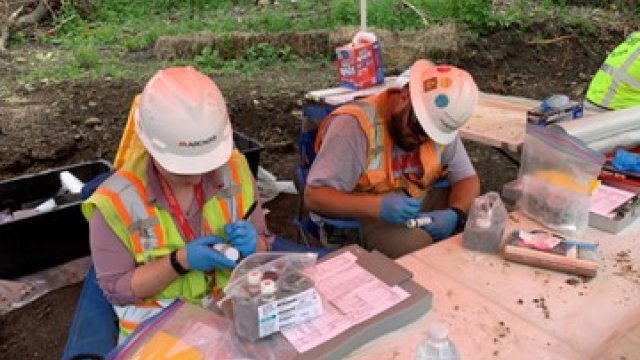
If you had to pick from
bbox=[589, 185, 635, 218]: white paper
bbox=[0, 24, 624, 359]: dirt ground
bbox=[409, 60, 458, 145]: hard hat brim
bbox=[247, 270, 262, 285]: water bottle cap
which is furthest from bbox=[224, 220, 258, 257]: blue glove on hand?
bbox=[0, 24, 624, 359]: dirt ground

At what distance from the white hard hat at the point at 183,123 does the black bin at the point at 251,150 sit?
1504mm

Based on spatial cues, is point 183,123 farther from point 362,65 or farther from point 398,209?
point 362,65

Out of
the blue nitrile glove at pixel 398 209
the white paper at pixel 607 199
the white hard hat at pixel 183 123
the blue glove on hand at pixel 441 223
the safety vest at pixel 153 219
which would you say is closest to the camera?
the white hard hat at pixel 183 123

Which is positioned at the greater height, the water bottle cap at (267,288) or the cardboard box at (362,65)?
the cardboard box at (362,65)

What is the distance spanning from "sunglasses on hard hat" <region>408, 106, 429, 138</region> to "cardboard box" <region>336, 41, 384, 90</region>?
3.27 ft

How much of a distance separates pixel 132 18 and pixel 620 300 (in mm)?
7301

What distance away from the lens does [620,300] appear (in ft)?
4.78

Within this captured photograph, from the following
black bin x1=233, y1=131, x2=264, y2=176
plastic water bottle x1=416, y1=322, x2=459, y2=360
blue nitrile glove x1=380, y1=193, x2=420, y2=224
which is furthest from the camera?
black bin x1=233, y1=131, x2=264, y2=176

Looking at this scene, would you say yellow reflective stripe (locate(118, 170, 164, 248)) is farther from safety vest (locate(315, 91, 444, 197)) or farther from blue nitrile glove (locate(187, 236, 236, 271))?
safety vest (locate(315, 91, 444, 197))

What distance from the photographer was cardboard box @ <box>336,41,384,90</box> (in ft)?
9.62

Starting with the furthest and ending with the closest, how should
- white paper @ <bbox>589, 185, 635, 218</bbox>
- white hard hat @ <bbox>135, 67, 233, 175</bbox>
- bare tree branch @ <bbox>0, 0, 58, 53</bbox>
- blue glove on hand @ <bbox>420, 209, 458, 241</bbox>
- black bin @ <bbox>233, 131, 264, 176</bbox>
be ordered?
bare tree branch @ <bbox>0, 0, 58, 53</bbox> < black bin @ <bbox>233, 131, 264, 176</bbox> < blue glove on hand @ <bbox>420, 209, 458, 241</bbox> < white paper @ <bbox>589, 185, 635, 218</bbox> < white hard hat @ <bbox>135, 67, 233, 175</bbox>

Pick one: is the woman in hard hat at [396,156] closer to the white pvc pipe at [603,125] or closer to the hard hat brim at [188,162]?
the white pvc pipe at [603,125]

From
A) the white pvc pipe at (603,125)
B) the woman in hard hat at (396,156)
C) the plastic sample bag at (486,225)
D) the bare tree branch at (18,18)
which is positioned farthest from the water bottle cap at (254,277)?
the bare tree branch at (18,18)

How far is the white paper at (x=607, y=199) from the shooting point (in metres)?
1.79
